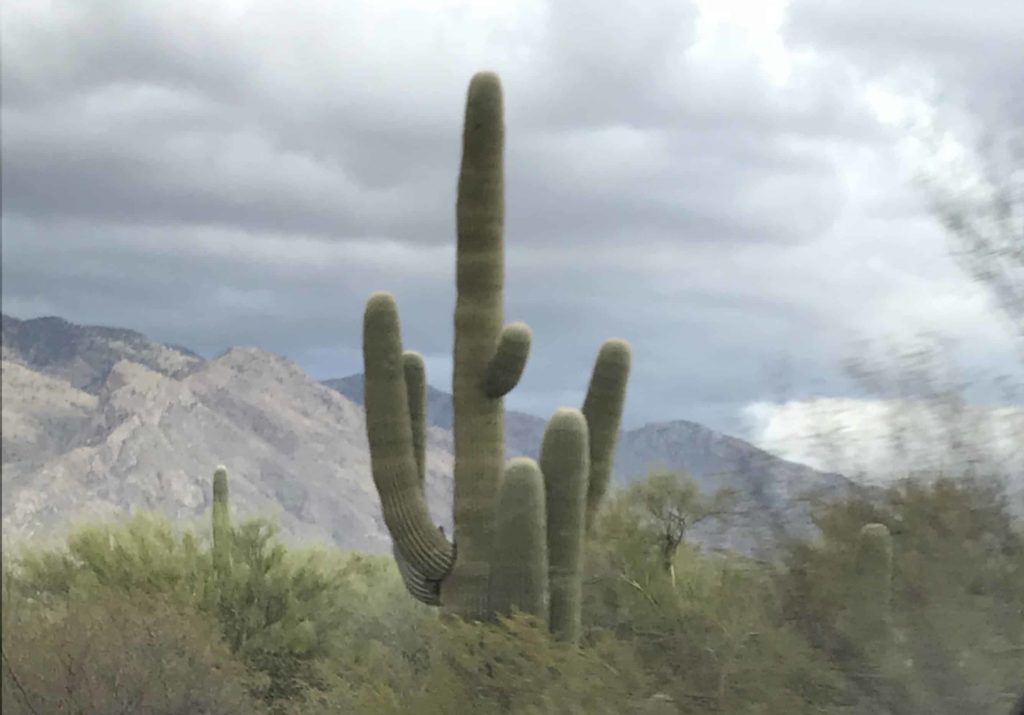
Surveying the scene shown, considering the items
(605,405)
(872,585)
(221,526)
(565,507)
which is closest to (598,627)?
(605,405)

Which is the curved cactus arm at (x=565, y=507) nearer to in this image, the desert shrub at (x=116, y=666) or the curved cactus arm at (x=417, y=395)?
the curved cactus arm at (x=417, y=395)

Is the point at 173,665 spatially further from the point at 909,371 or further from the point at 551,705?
the point at 909,371

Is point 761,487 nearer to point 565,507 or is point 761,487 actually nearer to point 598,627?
→ point 565,507

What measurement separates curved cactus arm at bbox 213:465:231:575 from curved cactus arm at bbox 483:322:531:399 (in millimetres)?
10398

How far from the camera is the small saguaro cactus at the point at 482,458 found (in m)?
13.4

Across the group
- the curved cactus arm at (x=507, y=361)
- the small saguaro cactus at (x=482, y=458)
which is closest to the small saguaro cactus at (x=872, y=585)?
the small saguaro cactus at (x=482, y=458)

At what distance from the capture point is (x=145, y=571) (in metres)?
23.2

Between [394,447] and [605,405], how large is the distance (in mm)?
2424

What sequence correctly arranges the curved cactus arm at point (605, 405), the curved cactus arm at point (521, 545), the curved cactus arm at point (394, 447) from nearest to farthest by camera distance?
the curved cactus arm at point (521, 545)
the curved cactus arm at point (394, 447)
the curved cactus arm at point (605, 405)

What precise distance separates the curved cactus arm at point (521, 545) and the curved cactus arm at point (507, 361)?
1.22 meters

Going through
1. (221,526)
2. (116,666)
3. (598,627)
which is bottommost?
(116,666)

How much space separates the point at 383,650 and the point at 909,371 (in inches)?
541

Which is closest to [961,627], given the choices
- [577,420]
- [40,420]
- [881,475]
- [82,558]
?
[881,475]

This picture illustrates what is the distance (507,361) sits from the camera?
14062mm
